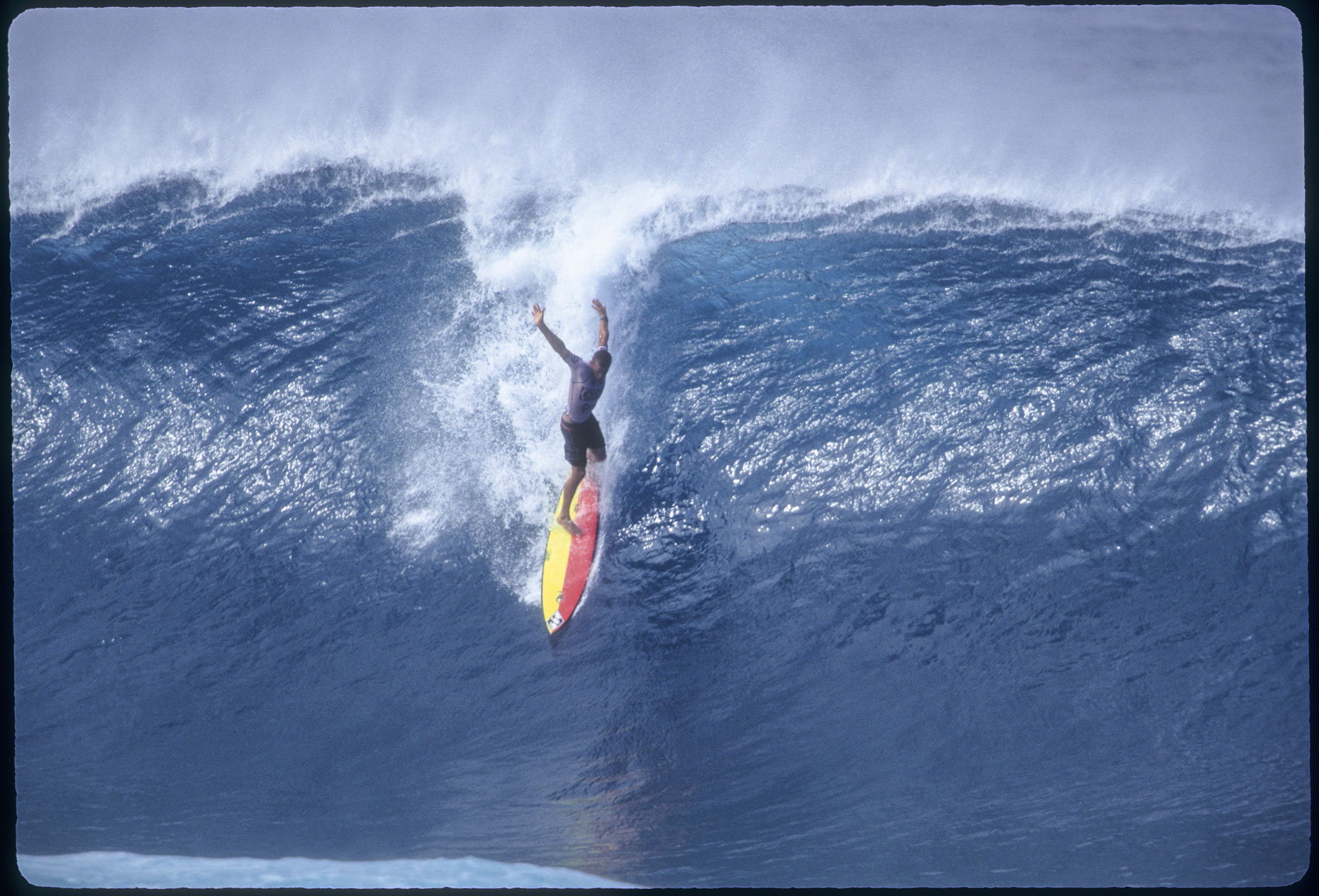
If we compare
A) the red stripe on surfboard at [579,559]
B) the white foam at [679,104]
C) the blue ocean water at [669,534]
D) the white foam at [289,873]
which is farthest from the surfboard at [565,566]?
the white foam at [679,104]

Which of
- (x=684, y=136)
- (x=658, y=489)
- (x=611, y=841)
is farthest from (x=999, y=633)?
(x=684, y=136)

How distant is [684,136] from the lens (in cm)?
511

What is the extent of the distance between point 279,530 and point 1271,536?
5432 mm

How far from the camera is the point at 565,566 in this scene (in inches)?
177

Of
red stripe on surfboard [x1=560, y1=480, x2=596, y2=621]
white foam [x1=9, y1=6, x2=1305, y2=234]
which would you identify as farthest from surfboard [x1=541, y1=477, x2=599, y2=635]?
white foam [x1=9, y1=6, x2=1305, y2=234]

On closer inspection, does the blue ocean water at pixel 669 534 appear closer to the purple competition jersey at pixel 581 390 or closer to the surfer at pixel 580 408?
the surfer at pixel 580 408

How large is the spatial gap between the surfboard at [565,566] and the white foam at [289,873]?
123 centimetres

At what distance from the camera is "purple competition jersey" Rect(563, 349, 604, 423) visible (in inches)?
153

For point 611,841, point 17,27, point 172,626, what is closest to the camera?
point 17,27

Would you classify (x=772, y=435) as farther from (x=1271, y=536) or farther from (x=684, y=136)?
(x=1271, y=536)

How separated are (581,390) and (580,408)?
116 millimetres

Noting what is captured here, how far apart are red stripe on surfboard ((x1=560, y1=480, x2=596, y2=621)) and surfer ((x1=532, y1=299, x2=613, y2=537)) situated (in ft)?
0.16

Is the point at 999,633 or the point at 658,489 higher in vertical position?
the point at 658,489

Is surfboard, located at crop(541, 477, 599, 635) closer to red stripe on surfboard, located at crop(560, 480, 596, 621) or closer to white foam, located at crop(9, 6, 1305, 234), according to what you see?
red stripe on surfboard, located at crop(560, 480, 596, 621)
